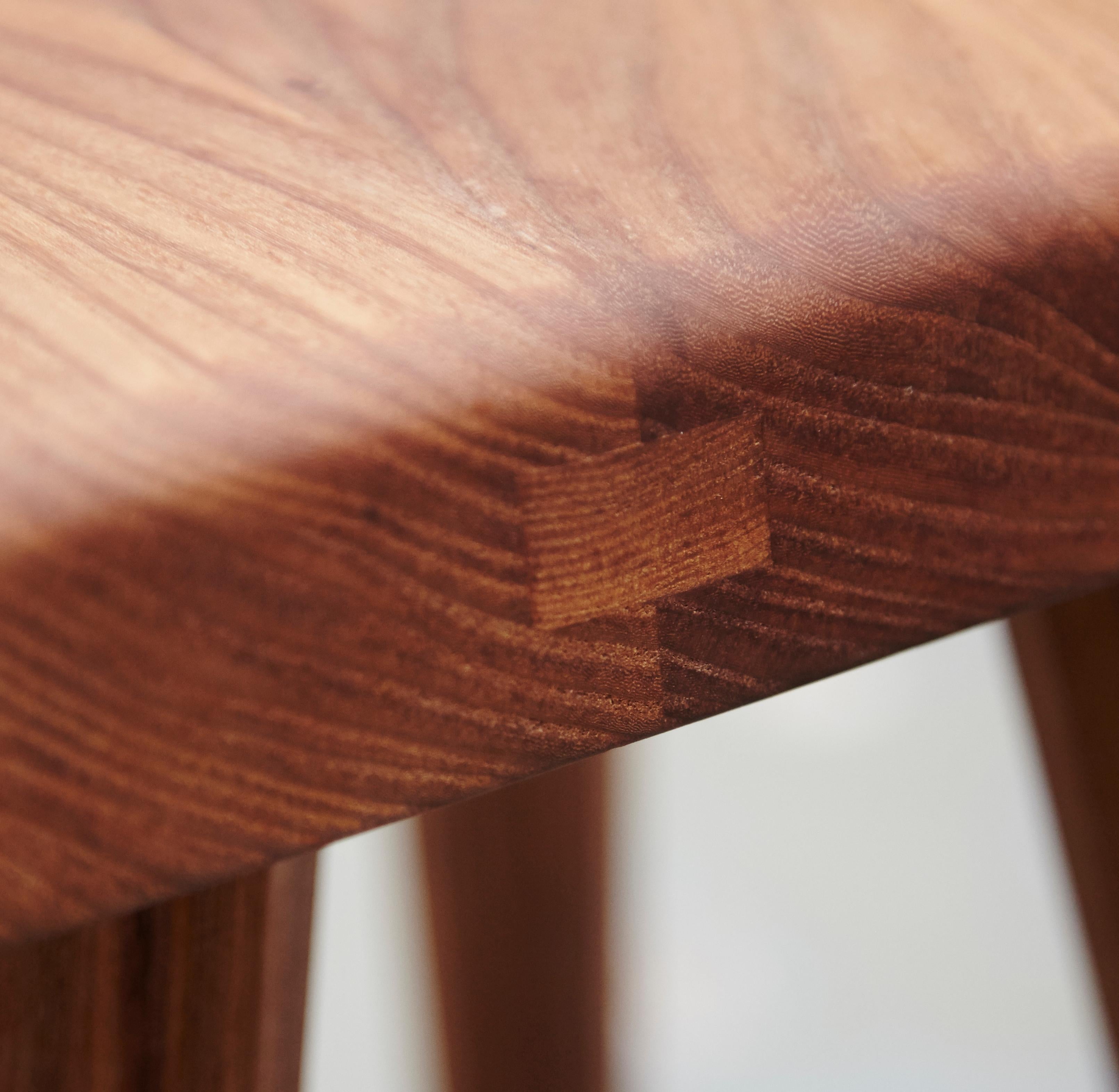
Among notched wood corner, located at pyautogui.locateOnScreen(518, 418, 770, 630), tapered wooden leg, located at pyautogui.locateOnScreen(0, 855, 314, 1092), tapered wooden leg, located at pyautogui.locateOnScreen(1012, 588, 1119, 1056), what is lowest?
tapered wooden leg, located at pyautogui.locateOnScreen(0, 855, 314, 1092)

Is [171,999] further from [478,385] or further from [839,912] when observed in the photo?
[839,912]

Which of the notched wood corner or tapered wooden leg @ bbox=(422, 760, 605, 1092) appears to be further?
tapered wooden leg @ bbox=(422, 760, 605, 1092)

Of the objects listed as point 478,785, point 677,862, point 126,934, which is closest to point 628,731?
point 478,785

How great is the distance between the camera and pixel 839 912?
0.63 m

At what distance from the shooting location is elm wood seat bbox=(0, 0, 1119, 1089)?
5.4 inches

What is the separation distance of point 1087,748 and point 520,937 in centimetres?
19

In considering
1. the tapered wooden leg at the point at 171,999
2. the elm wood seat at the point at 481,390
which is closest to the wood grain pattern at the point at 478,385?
the elm wood seat at the point at 481,390

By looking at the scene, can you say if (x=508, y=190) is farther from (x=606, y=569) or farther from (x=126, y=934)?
(x=126, y=934)

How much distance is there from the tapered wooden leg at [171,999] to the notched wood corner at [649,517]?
0.12 metres

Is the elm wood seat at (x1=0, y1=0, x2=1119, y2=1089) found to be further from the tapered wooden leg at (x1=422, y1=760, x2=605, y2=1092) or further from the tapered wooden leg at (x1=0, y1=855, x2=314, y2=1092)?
the tapered wooden leg at (x1=422, y1=760, x2=605, y2=1092)

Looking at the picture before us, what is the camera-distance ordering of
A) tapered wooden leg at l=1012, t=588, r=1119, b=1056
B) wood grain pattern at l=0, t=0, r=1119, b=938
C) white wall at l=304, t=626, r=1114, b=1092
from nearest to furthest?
wood grain pattern at l=0, t=0, r=1119, b=938 → tapered wooden leg at l=1012, t=588, r=1119, b=1056 → white wall at l=304, t=626, r=1114, b=1092

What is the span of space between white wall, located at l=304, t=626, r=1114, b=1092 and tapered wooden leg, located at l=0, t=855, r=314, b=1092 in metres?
0.24

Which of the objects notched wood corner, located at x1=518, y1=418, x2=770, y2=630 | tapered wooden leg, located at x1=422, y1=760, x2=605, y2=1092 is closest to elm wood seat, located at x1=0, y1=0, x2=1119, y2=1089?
notched wood corner, located at x1=518, y1=418, x2=770, y2=630

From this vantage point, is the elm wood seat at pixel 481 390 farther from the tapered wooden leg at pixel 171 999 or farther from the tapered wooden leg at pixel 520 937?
the tapered wooden leg at pixel 520 937
